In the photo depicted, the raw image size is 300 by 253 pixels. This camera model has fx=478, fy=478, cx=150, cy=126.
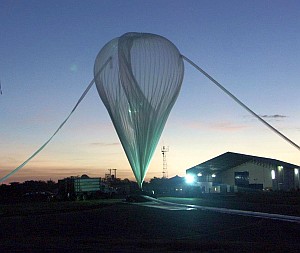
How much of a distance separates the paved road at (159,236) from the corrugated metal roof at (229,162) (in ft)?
139

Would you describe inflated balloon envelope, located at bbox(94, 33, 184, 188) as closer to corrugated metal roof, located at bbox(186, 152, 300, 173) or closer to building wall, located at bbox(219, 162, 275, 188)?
corrugated metal roof, located at bbox(186, 152, 300, 173)

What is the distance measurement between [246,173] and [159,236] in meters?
54.2

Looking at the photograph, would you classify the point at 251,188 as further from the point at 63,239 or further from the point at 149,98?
the point at 63,239

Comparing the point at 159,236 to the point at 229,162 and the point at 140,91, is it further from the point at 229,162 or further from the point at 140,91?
the point at 229,162

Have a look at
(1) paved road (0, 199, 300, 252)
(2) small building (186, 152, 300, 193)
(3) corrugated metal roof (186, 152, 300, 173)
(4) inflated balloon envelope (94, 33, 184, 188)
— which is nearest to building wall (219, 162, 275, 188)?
(2) small building (186, 152, 300, 193)

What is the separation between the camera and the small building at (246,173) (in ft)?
213

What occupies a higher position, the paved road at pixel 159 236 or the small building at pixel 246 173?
the small building at pixel 246 173

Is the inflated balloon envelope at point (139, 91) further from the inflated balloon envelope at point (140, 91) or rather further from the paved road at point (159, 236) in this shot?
the paved road at point (159, 236)

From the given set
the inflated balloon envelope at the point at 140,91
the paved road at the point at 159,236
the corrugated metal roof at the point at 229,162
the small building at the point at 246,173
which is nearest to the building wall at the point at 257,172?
the small building at the point at 246,173

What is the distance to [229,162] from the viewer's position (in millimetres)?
68500

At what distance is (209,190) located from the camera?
66875 millimetres

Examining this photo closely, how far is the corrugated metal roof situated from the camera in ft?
212

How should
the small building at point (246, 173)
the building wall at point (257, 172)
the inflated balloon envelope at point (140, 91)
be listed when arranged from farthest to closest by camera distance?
the building wall at point (257, 172)
the small building at point (246, 173)
the inflated balloon envelope at point (140, 91)

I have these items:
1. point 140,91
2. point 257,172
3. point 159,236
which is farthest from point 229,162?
point 159,236
